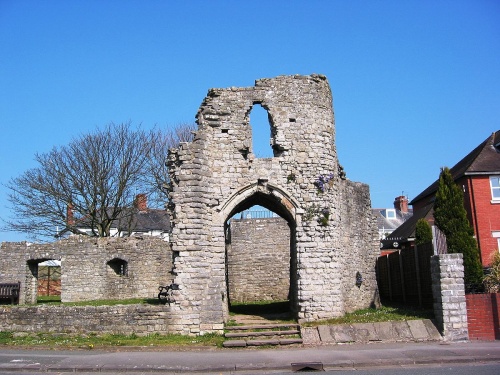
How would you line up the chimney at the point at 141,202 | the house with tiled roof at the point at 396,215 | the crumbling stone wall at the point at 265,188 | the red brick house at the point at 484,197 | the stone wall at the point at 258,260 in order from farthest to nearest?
1. the house with tiled roof at the point at 396,215
2. the chimney at the point at 141,202
3. the red brick house at the point at 484,197
4. the stone wall at the point at 258,260
5. the crumbling stone wall at the point at 265,188

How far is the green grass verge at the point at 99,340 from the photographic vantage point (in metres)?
12.3

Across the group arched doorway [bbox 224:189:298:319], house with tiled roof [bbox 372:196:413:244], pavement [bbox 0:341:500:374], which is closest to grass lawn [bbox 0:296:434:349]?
pavement [bbox 0:341:500:374]

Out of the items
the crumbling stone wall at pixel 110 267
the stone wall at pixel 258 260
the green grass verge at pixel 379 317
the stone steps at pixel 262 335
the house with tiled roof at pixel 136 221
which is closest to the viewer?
the stone steps at pixel 262 335

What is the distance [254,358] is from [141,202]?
2430 cm

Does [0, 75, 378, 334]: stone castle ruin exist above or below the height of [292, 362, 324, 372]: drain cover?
above

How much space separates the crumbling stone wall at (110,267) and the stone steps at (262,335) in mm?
10179

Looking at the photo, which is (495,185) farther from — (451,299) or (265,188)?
(265,188)

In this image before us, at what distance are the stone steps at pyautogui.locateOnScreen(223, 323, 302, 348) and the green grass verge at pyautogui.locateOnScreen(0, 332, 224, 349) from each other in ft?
1.24

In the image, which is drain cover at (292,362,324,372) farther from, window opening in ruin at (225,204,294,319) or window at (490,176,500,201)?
window at (490,176,500,201)

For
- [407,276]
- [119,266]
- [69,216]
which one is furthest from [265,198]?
[69,216]

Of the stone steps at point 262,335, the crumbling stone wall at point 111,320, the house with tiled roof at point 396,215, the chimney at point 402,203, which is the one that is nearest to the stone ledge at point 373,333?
the stone steps at point 262,335

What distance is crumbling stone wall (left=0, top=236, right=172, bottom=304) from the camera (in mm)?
22984

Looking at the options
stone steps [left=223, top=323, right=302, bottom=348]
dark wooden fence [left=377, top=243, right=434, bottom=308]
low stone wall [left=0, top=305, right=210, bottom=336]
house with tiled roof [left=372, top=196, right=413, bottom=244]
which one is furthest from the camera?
house with tiled roof [left=372, top=196, right=413, bottom=244]

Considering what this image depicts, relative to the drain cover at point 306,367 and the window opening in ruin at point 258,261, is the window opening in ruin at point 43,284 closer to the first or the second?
the window opening in ruin at point 258,261
